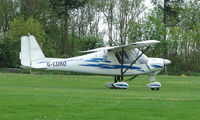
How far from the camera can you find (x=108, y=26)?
3147 inches

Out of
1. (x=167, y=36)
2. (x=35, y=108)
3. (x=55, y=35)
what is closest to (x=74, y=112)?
(x=35, y=108)

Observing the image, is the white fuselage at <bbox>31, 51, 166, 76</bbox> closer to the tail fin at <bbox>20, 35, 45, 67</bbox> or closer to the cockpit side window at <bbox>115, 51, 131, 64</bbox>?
the cockpit side window at <bbox>115, 51, 131, 64</bbox>

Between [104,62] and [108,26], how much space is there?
54006 millimetres

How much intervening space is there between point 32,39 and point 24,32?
137 feet

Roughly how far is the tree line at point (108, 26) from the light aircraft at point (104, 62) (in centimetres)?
3172

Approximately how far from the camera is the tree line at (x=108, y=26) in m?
61.1

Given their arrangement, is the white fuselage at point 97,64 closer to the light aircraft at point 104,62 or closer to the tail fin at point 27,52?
the light aircraft at point 104,62

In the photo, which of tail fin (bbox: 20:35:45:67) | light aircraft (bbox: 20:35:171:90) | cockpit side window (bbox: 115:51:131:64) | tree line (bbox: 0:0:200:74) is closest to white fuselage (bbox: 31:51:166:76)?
light aircraft (bbox: 20:35:171:90)

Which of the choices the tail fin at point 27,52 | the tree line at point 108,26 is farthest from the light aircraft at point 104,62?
the tree line at point 108,26

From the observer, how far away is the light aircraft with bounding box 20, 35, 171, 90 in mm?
25750

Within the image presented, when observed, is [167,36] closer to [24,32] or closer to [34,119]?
[24,32]

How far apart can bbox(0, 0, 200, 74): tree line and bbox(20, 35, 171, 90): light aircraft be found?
31.7 metres

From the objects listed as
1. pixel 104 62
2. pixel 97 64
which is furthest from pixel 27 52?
pixel 104 62

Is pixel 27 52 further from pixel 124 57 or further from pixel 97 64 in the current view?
pixel 124 57
